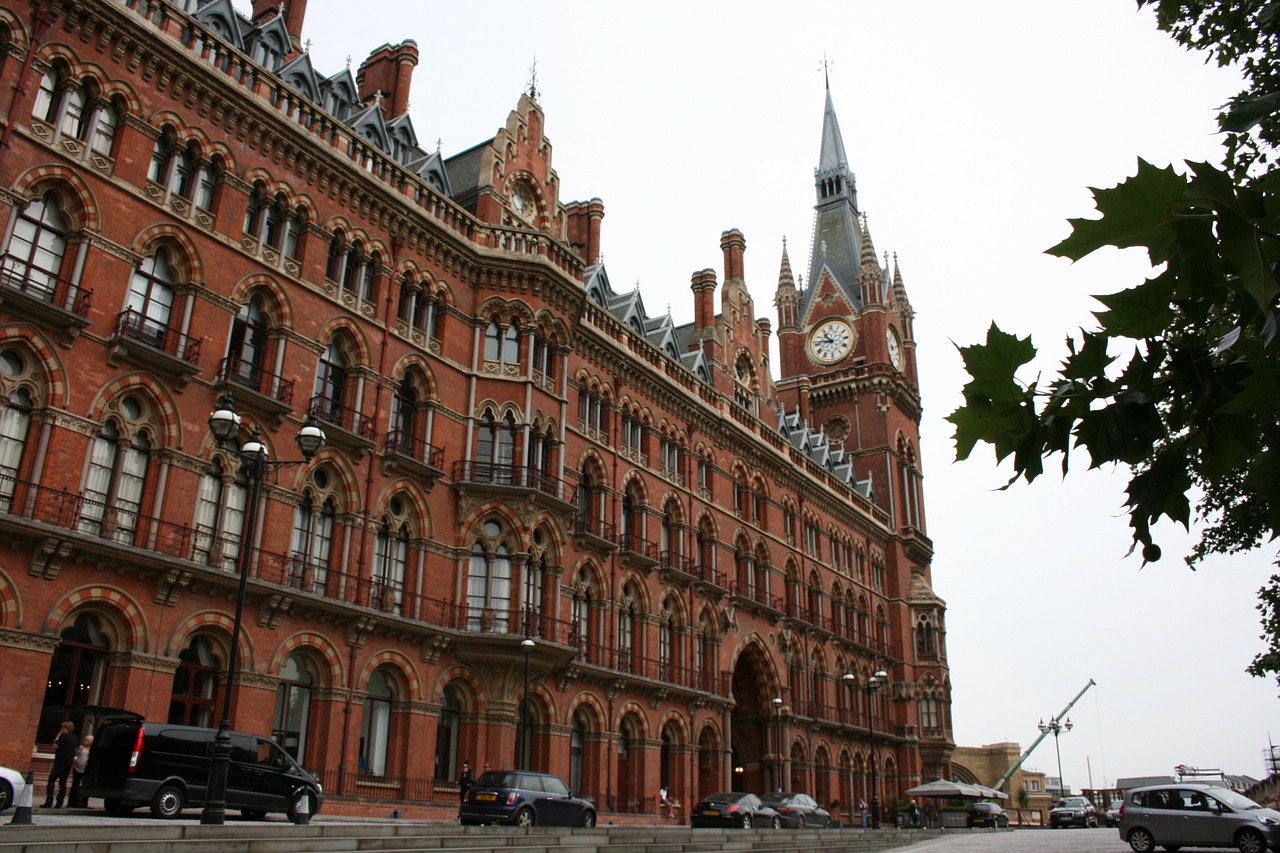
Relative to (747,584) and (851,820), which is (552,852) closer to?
(747,584)

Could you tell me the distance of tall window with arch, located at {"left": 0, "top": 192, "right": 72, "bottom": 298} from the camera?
2067cm

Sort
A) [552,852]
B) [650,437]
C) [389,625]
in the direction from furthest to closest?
[650,437]
[389,625]
[552,852]

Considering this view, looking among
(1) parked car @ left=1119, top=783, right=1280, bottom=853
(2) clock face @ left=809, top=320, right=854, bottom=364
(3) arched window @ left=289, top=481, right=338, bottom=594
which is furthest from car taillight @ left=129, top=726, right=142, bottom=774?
(2) clock face @ left=809, top=320, right=854, bottom=364

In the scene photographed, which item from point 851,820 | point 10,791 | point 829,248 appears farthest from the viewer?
point 829,248

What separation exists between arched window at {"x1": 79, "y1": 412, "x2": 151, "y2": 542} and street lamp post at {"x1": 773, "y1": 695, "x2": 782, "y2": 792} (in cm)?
2951

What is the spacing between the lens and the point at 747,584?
150 feet

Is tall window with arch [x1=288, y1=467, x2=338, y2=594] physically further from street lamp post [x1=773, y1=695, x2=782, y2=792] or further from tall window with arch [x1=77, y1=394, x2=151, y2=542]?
street lamp post [x1=773, y1=695, x2=782, y2=792]

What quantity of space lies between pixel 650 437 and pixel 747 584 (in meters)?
9.31

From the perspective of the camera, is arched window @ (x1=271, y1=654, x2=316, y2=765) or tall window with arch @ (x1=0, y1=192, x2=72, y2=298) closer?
tall window with arch @ (x1=0, y1=192, x2=72, y2=298)

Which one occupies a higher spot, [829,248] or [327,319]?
[829,248]

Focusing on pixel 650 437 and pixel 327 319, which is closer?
pixel 327 319

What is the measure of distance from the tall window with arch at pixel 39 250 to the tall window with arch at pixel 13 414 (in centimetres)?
138

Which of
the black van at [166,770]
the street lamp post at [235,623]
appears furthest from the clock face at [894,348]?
the black van at [166,770]

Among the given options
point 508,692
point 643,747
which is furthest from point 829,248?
point 508,692
